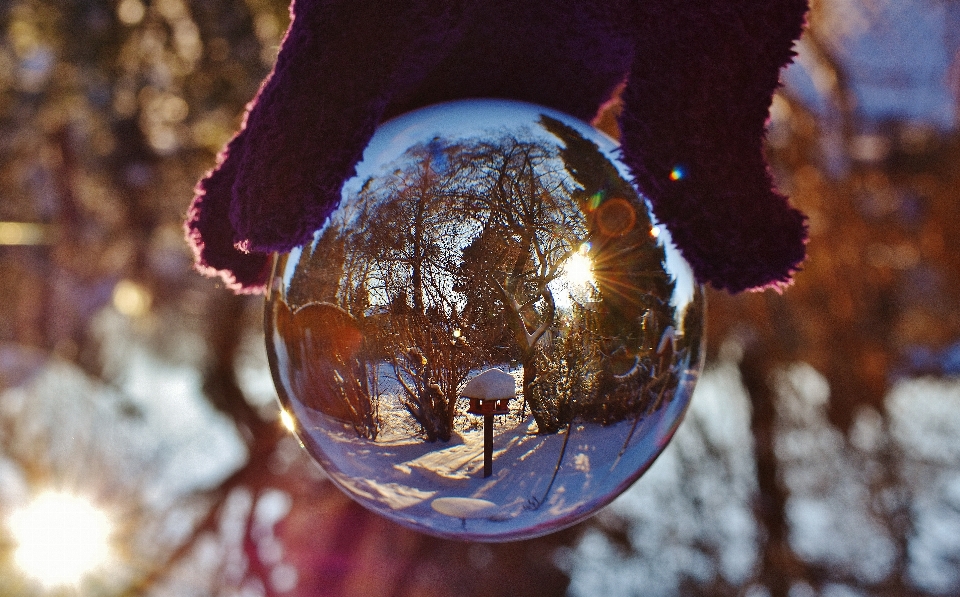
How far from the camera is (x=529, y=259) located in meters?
0.57

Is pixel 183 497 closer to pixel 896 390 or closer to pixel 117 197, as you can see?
pixel 117 197

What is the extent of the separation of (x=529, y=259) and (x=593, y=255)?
7 centimetres

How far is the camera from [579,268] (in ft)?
1.92

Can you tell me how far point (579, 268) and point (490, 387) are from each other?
14 cm

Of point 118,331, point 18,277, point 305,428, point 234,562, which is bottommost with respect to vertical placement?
point 234,562

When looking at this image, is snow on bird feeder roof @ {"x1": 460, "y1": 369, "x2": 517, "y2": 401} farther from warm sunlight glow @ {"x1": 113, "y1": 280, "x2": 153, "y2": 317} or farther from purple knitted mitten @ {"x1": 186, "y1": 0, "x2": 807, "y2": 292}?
warm sunlight glow @ {"x1": 113, "y1": 280, "x2": 153, "y2": 317}

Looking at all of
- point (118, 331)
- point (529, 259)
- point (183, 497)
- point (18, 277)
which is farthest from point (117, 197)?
point (529, 259)

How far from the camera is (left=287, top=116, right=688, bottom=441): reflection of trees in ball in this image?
57cm

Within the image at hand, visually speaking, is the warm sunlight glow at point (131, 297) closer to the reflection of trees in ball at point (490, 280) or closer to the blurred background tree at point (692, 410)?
the blurred background tree at point (692, 410)

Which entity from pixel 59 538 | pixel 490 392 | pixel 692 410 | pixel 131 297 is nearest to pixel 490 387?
pixel 490 392

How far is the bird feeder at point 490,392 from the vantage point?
0.57 meters

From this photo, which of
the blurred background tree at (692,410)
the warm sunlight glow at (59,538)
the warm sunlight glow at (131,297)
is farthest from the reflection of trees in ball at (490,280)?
the warm sunlight glow at (59,538)

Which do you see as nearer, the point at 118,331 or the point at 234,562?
the point at 234,562

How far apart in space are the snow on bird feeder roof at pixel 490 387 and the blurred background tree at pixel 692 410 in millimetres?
2440
